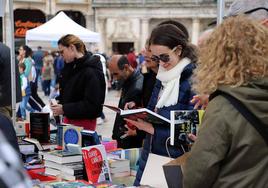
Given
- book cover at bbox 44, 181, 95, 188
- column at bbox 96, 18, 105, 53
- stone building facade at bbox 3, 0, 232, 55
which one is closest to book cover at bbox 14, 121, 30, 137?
book cover at bbox 44, 181, 95, 188

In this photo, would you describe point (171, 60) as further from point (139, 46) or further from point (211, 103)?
point (139, 46)

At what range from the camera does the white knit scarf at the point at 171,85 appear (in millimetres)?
2416

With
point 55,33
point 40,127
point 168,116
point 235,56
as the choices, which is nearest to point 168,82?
point 168,116

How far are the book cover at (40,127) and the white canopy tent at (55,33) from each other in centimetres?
774

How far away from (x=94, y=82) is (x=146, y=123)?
5.16 ft

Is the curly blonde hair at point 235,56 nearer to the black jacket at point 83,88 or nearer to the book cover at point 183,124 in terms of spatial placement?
the book cover at point 183,124

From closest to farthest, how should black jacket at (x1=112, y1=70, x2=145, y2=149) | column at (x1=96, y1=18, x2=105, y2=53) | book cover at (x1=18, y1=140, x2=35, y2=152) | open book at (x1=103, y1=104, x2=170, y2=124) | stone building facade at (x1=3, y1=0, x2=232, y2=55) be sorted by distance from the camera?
open book at (x1=103, y1=104, x2=170, y2=124), book cover at (x1=18, y1=140, x2=35, y2=152), black jacket at (x1=112, y1=70, x2=145, y2=149), stone building facade at (x1=3, y1=0, x2=232, y2=55), column at (x1=96, y1=18, x2=105, y2=53)

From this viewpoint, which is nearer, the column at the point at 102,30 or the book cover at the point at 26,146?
the book cover at the point at 26,146

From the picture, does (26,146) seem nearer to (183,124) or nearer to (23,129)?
(23,129)

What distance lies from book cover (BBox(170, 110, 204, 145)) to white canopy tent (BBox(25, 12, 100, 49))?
9.28 m

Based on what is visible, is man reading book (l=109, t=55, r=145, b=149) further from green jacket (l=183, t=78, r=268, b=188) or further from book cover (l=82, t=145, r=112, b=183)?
green jacket (l=183, t=78, r=268, b=188)

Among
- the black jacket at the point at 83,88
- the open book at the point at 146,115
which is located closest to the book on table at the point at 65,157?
the open book at the point at 146,115

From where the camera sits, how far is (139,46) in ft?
80.5

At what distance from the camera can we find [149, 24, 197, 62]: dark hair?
8.16 ft
